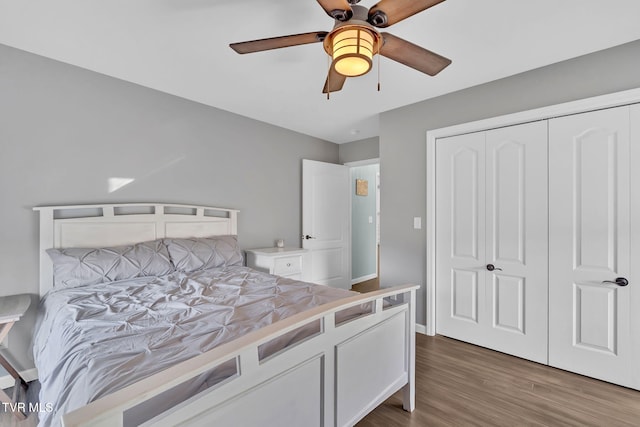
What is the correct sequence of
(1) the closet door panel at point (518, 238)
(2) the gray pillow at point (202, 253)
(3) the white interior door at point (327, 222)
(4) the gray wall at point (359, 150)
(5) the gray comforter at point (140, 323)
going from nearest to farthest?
(5) the gray comforter at point (140, 323) → (1) the closet door panel at point (518, 238) → (2) the gray pillow at point (202, 253) → (3) the white interior door at point (327, 222) → (4) the gray wall at point (359, 150)

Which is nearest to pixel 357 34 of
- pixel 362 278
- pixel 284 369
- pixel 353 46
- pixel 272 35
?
pixel 353 46

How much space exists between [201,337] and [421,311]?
250 centimetres

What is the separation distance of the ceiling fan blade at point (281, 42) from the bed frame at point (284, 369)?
132cm

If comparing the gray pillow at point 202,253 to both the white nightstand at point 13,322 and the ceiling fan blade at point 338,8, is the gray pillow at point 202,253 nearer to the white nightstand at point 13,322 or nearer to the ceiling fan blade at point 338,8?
the white nightstand at point 13,322

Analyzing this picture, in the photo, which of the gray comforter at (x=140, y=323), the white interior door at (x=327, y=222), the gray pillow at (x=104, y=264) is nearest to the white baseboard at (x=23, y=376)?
the gray comforter at (x=140, y=323)

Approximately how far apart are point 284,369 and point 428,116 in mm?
2821

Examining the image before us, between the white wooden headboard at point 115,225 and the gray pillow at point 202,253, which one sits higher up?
the white wooden headboard at point 115,225

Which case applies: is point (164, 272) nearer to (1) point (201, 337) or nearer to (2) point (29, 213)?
(2) point (29, 213)

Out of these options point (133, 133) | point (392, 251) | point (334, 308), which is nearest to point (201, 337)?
point (334, 308)

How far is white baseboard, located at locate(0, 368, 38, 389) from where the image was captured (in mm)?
2086

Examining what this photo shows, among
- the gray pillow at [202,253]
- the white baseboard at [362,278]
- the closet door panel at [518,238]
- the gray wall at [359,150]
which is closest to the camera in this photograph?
the closet door panel at [518,238]

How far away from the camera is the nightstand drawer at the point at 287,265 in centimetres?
335

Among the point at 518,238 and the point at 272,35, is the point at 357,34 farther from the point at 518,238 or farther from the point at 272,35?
the point at 518,238

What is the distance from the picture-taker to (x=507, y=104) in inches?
102
